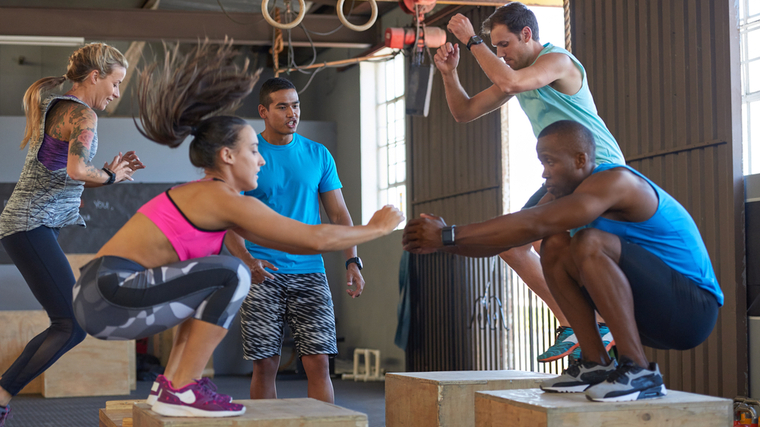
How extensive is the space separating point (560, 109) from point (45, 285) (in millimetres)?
1996

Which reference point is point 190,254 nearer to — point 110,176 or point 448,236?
point 448,236

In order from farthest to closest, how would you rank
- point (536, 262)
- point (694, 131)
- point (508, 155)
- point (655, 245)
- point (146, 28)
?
1. point (146, 28)
2. point (508, 155)
3. point (694, 131)
4. point (536, 262)
5. point (655, 245)

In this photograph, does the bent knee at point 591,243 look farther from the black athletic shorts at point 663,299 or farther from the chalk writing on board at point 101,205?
the chalk writing on board at point 101,205

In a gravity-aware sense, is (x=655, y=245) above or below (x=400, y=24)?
below

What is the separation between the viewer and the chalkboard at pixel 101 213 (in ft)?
28.3

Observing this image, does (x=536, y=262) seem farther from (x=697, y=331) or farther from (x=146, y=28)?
(x=146, y=28)

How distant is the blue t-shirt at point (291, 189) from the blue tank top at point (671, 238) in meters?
1.36

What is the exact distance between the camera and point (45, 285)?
2658 millimetres

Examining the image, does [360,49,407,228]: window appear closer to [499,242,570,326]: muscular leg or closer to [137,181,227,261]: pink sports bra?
[499,242,570,326]: muscular leg

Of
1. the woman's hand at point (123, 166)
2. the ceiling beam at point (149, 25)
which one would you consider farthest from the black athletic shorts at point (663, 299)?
the ceiling beam at point (149, 25)

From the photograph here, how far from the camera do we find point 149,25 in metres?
7.52

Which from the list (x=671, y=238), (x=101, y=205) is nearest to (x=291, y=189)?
(x=671, y=238)

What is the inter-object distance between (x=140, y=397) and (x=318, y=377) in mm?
3754

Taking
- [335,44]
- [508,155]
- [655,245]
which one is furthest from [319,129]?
[655,245]
